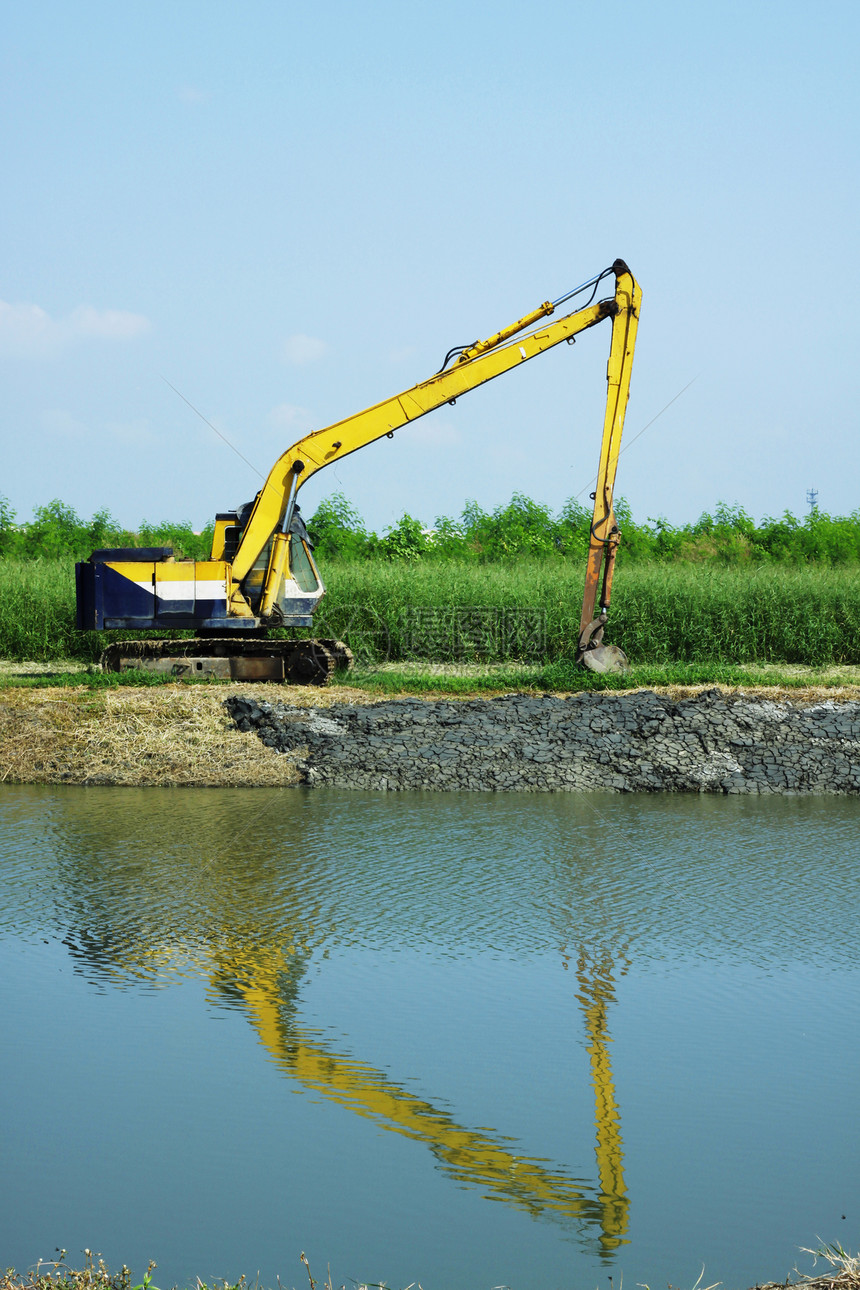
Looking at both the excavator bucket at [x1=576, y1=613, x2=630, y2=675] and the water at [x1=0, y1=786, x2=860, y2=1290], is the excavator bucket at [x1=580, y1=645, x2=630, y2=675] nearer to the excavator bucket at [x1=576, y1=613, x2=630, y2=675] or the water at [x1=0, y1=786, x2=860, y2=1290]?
the excavator bucket at [x1=576, y1=613, x2=630, y2=675]

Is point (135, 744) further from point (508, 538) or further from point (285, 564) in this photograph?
point (508, 538)

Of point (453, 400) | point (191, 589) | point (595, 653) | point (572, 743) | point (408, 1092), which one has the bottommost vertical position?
point (408, 1092)

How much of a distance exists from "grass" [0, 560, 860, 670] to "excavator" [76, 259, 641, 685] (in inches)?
169

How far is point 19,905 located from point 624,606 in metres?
15.3

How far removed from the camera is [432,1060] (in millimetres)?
4883

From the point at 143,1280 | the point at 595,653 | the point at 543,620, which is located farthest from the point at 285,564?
the point at 143,1280

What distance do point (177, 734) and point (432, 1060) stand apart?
340 inches

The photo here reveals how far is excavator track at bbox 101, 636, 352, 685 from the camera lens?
655 inches

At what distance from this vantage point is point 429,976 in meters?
5.98

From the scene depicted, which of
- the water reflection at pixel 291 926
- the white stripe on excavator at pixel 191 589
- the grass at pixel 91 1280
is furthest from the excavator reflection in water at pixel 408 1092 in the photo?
the white stripe on excavator at pixel 191 589

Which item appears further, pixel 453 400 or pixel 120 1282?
pixel 453 400

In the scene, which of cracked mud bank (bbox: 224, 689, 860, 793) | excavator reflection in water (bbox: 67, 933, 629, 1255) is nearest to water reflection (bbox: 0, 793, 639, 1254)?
excavator reflection in water (bbox: 67, 933, 629, 1255)

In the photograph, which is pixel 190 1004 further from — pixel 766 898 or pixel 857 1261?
pixel 766 898

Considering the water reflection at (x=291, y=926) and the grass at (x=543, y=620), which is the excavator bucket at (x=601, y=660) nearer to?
the grass at (x=543, y=620)
